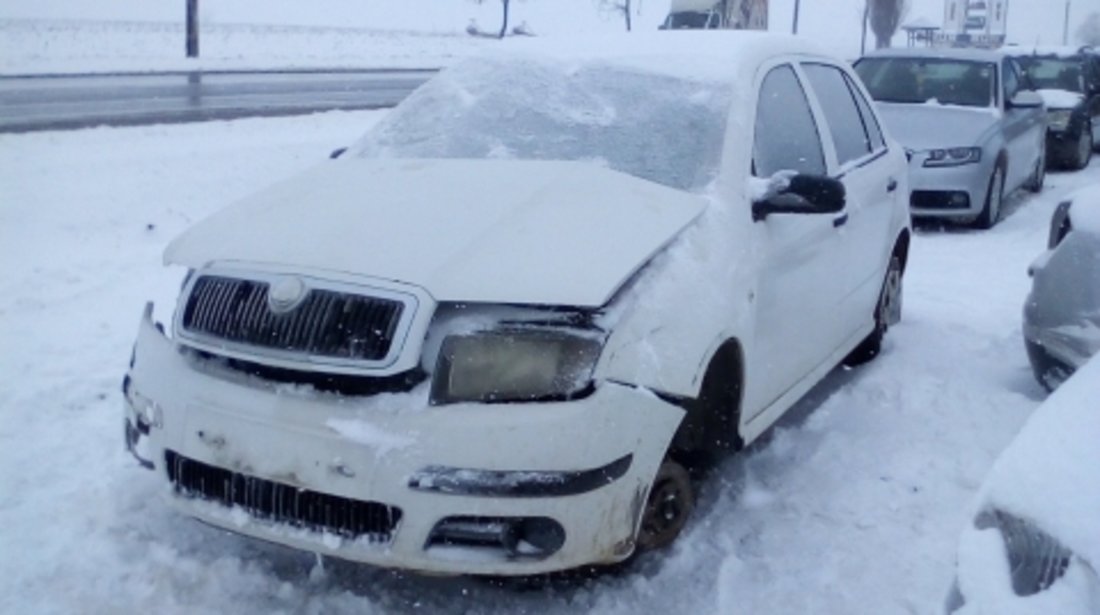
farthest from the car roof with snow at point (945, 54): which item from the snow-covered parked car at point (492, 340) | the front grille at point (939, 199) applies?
the snow-covered parked car at point (492, 340)

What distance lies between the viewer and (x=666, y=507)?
11.5ft

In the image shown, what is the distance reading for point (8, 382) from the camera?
5086 millimetres

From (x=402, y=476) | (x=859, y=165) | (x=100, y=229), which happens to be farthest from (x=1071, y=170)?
(x=402, y=476)

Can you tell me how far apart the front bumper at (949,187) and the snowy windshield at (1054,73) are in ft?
26.2

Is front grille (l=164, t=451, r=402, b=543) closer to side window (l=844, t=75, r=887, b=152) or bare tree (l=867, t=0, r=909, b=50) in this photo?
side window (l=844, t=75, r=887, b=152)

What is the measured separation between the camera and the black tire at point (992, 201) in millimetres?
10375

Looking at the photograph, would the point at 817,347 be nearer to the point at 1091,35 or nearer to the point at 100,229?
the point at 100,229

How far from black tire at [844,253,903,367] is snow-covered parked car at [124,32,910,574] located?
1882mm

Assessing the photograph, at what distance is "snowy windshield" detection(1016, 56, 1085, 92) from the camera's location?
16984 mm

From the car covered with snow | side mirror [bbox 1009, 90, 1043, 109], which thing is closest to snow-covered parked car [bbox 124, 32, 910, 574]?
the car covered with snow

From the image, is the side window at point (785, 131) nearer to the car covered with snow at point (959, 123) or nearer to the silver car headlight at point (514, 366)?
the silver car headlight at point (514, 366)

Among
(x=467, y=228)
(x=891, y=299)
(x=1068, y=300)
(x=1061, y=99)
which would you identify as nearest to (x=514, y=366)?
(x=467, y=228)

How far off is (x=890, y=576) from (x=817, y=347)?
1280 millimetres

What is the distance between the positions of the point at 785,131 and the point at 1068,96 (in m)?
13.0
